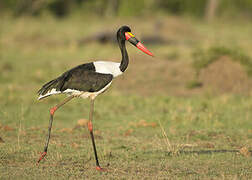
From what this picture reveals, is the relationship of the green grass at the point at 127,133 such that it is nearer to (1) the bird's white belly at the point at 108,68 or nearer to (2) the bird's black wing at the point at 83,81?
(2) the bird's black wing at the point at 83,81

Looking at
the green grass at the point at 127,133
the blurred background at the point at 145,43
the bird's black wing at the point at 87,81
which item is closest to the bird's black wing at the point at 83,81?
the bird's black wing at the point at 87,81

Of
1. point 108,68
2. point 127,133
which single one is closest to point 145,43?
point 127,133

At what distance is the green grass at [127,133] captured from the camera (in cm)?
548

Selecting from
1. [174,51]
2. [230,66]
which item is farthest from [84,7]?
[230,66]

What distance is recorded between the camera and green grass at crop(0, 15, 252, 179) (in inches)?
216

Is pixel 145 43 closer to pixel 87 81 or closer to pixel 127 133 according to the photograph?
pixel 127 133

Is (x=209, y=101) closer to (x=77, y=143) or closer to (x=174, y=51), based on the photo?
(x=77, y=143)

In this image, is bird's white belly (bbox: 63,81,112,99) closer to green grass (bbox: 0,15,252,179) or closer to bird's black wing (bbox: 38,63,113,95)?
bird's black wing (bbox: 38,63,113,95)

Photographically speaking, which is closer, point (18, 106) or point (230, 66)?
point (18, 106)

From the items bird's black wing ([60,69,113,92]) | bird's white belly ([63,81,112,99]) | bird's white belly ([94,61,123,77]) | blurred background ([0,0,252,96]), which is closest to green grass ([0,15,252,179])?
blurred background ([0,0,252,96])

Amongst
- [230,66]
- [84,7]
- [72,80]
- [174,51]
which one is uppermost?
[72,80]

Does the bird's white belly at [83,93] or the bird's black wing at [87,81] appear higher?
the bird's black wing at [87,81]

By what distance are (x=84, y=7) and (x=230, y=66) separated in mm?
22852

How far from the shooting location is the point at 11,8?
96.2 ft
